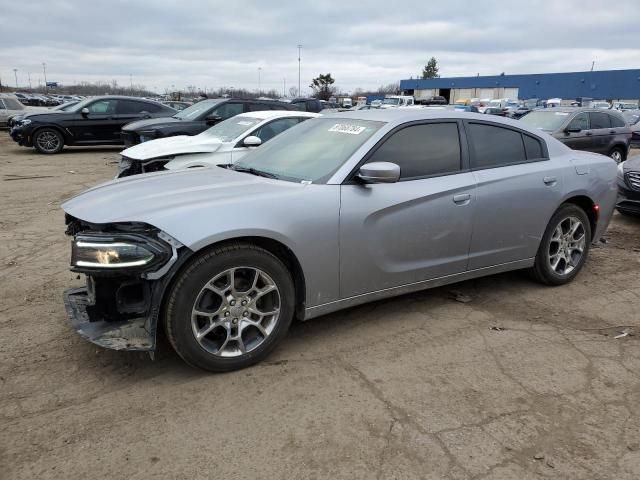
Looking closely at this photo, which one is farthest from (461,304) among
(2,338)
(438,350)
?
(2,338)

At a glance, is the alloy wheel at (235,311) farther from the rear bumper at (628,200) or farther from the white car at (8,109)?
the white car at (8,109)

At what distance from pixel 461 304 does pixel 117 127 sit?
43.1ft

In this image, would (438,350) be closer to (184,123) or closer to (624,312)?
(624,312)

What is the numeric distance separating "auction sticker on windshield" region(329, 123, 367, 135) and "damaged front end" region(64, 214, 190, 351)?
1691 mm

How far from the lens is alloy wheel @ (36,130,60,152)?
14740 mm

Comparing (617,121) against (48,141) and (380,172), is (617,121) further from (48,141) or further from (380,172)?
(48,141)

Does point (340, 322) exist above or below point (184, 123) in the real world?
below

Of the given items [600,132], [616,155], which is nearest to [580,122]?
[600,132]

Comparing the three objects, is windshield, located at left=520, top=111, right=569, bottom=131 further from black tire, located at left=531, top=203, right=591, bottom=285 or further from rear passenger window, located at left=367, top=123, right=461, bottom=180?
rear passenger window, located at left=367, top=123, right=461, bottom=180

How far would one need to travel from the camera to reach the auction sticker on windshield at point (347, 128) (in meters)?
3.96

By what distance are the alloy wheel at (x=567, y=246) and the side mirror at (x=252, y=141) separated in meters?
4.60

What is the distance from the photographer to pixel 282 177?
3770 millimetres

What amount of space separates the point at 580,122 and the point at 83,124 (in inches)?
516

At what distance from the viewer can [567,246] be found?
493 cm
